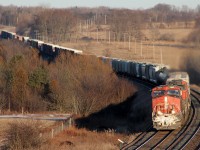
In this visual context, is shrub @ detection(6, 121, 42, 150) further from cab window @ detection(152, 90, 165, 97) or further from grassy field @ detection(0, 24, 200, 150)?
cab window @ detection(152, 90, 165, 97)

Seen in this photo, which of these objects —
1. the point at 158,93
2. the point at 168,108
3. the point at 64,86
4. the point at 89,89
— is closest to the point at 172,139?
the point at 168,108

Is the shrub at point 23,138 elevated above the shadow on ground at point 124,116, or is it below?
above

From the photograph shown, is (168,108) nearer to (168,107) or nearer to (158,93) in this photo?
(168,107)

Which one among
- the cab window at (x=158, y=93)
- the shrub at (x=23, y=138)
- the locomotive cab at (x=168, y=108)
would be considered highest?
the cab window at (x=158, y=93)

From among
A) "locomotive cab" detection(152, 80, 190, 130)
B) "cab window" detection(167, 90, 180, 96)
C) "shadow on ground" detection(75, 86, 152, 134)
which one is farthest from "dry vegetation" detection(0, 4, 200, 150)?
"cab window" detection(167, 90, 180, 96)

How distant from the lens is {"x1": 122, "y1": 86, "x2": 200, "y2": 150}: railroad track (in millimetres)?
23109

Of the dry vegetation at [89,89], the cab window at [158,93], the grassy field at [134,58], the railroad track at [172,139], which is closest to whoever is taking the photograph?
the railroad track at [172,139]

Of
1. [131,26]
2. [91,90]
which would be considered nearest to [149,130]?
[91,90]

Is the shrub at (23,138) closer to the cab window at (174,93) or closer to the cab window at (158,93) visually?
the cab window at (158,93)

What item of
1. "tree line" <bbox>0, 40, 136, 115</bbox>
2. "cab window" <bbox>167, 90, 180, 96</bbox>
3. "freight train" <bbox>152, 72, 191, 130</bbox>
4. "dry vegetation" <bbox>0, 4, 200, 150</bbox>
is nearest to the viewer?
"freight train" <bbox>152, 72, 191, 130</bbox>

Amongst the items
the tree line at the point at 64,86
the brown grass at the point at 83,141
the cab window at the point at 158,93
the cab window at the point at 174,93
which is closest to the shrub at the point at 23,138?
the brown grass at the point at 83,141

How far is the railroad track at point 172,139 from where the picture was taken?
2311 centimetres

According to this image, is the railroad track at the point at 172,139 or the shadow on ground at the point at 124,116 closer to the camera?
the railroad track at the point at 172,139

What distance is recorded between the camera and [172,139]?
24.3 meters
